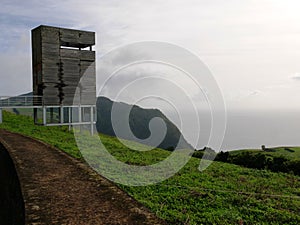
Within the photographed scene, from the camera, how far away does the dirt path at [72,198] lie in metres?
5.79

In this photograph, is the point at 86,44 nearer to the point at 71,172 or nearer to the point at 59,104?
the point at 59,104

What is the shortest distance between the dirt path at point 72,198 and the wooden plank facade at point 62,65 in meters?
14.4

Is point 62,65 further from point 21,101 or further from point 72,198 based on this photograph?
point 72,198

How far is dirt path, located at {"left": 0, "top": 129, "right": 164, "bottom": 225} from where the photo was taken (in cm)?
579

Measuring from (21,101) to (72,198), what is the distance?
1968 centimetres

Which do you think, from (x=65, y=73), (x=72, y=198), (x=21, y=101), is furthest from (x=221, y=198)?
(x=21, y=101)

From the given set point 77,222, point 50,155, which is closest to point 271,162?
point 50,155

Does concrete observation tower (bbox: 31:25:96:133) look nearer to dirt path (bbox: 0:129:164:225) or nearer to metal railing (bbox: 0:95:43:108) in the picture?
metal railing (bbox: 0:95:43:108)

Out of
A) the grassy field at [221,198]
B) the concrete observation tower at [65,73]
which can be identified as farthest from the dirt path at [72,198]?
the concrete observation tower at [65,73]

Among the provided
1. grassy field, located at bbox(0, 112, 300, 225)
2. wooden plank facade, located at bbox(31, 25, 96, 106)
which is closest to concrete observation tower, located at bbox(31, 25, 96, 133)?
wooden plank facade, located at bbox(31, 25, 96, 106)

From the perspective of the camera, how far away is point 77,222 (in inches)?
223

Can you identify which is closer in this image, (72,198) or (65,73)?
(72,198)

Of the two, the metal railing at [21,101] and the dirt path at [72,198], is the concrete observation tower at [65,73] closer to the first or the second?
the metal railing at [21,101]

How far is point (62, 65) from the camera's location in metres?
24.8
